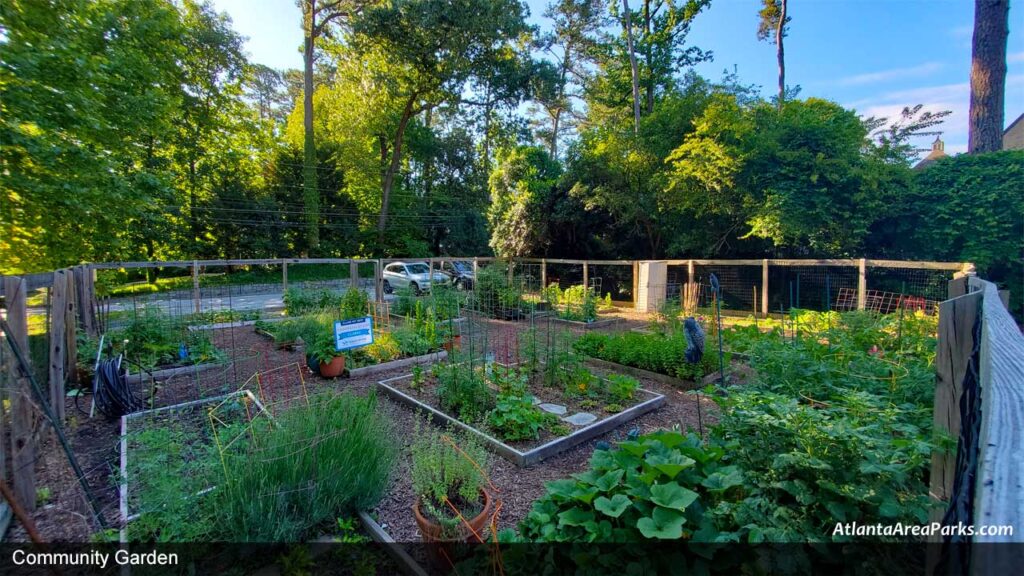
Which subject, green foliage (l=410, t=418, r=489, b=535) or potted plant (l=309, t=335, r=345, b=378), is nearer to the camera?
green foliage (l=410, t=418, r=489, b=535)

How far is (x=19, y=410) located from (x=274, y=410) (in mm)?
1611

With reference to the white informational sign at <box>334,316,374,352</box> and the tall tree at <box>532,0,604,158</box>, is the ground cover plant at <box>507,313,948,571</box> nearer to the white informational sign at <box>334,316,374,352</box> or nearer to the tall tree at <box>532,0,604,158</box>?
the white informational sign at <box>334,316,374,352</box>

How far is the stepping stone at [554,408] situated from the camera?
4.47m

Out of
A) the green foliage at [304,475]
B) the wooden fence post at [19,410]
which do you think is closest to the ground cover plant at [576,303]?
the green foliage at [304,475]

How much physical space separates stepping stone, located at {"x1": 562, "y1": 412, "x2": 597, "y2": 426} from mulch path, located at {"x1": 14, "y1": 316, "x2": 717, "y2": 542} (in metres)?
0.23

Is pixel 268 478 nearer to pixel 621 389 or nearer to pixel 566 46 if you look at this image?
pixel 621 389

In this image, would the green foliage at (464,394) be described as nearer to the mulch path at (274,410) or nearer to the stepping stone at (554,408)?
the mulch path at (274,410)

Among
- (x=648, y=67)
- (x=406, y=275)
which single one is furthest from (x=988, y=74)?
(x=406, y=275)

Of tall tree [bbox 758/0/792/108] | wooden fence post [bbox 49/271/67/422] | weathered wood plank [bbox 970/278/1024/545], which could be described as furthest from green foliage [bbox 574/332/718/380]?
tall tree [bbox 758/0/792/108]

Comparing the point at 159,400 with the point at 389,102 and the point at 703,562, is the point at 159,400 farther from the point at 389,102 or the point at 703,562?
the point at 389,102

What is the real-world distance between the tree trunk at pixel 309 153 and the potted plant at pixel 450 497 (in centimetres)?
2254

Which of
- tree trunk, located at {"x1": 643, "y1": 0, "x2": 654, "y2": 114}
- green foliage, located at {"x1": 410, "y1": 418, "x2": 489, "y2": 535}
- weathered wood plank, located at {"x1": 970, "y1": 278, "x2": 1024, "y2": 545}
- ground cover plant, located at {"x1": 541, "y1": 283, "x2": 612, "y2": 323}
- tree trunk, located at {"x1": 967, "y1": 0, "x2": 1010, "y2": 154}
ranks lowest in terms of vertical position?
green foliage, located at {"x1": 410, "y1": 418, "x2": 489, "y2": 535}

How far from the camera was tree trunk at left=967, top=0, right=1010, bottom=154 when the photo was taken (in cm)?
1007

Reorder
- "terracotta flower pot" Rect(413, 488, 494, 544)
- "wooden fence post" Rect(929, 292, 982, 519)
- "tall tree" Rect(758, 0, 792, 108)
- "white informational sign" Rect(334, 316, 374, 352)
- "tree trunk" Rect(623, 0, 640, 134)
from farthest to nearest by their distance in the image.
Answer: "tall tree" Rect(758, 0, 792, 108)
"tree trunk" Rect(623, 0, 640, 134)
"white informational sign" Rect(334, 316, 374, 352)
"terracotta flower pot" Rect(413, 488, 494, 544)
"wooden fence post" Rect(929, 292, 982, 519)
